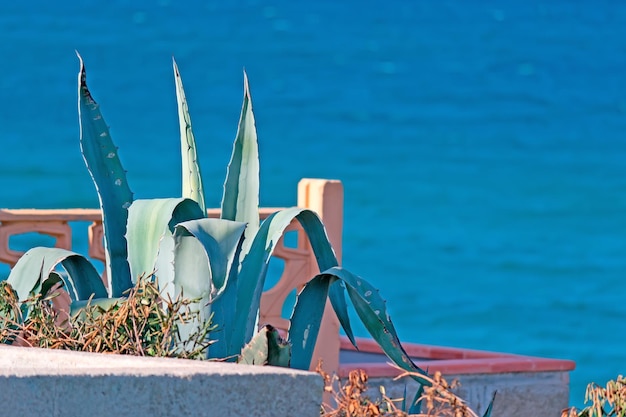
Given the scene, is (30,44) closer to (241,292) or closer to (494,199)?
(494,199)

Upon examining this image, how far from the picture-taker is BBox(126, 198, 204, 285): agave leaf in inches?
123

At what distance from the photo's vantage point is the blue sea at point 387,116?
16.7 m

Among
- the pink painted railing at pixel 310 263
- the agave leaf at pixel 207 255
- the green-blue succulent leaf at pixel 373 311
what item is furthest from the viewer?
the pink painted railing at pixel 310 263

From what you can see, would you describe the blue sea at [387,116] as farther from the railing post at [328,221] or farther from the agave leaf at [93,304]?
the agave leaf at [93,304]

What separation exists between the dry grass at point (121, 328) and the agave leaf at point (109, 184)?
1.27ft

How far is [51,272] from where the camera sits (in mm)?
3234

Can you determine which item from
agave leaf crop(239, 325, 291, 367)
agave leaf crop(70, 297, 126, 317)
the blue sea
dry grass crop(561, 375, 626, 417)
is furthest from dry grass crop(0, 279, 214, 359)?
the blue sea

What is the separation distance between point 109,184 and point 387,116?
15.0m

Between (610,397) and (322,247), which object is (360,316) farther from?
(610,397)

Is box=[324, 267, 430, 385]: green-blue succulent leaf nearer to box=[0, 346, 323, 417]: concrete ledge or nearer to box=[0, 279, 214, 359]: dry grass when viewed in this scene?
box=[0, 279, 214, 359]: dry grass

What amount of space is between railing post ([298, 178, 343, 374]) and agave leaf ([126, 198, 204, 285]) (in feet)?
8.19

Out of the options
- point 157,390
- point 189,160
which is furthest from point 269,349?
point 189,160

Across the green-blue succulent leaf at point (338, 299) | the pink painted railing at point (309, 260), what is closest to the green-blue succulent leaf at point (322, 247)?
the green-blue succulent leaf at point (338, 299)

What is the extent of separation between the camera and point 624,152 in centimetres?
1797
